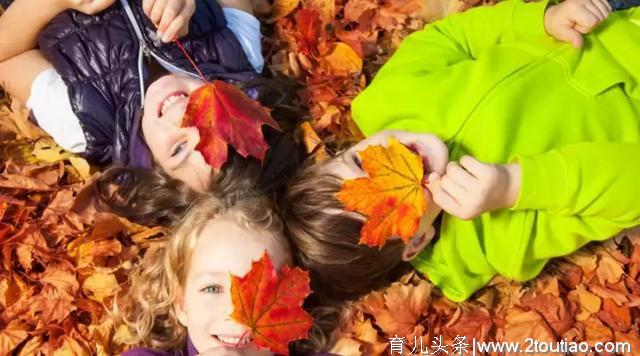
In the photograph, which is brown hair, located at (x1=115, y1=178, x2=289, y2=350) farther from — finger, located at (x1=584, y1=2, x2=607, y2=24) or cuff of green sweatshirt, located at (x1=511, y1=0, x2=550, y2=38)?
finger, located at (x1=584, y1=2, x2=607, y2=24)

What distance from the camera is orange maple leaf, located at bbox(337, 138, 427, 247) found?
5.62ft

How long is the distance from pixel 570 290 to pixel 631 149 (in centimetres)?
50

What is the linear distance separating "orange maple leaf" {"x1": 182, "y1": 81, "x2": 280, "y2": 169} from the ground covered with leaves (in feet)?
1.40

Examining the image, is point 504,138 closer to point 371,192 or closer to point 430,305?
point 371,192

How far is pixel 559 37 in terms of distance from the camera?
1.96m

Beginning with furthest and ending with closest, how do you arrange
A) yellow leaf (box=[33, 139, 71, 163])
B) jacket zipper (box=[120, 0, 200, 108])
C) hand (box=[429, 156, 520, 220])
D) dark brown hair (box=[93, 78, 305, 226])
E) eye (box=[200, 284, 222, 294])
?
yellow leaf (box=[33, 139, 71, 163])
jacket zipper (box=[120, 0, 200, 108])
dark brown hair (box=[93, 78, 305, 226])
eye (box=[200, 284, 222, 294])
hand (box=[429, 156, 520, 220])

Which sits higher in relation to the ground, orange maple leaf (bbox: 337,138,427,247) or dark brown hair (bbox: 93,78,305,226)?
orange maple leaf (bbox: 337,138,427,247)

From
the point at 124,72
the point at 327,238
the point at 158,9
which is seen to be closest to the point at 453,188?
the point at 327,238

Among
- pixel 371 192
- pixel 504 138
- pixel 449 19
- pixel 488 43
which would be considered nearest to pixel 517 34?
pixel 488 43

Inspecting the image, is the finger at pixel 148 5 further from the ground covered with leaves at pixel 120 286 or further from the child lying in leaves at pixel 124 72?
the ground covered with leaves at pixel 120 286

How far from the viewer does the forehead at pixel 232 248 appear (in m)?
1.76

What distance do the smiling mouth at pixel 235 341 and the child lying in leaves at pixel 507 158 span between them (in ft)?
0.94

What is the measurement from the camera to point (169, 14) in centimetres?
217

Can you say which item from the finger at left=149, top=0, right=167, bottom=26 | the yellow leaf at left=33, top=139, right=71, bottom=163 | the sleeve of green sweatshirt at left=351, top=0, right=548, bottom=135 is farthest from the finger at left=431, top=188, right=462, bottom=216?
the yellow leaf at left=33, top=139, right=71, bottom=163
